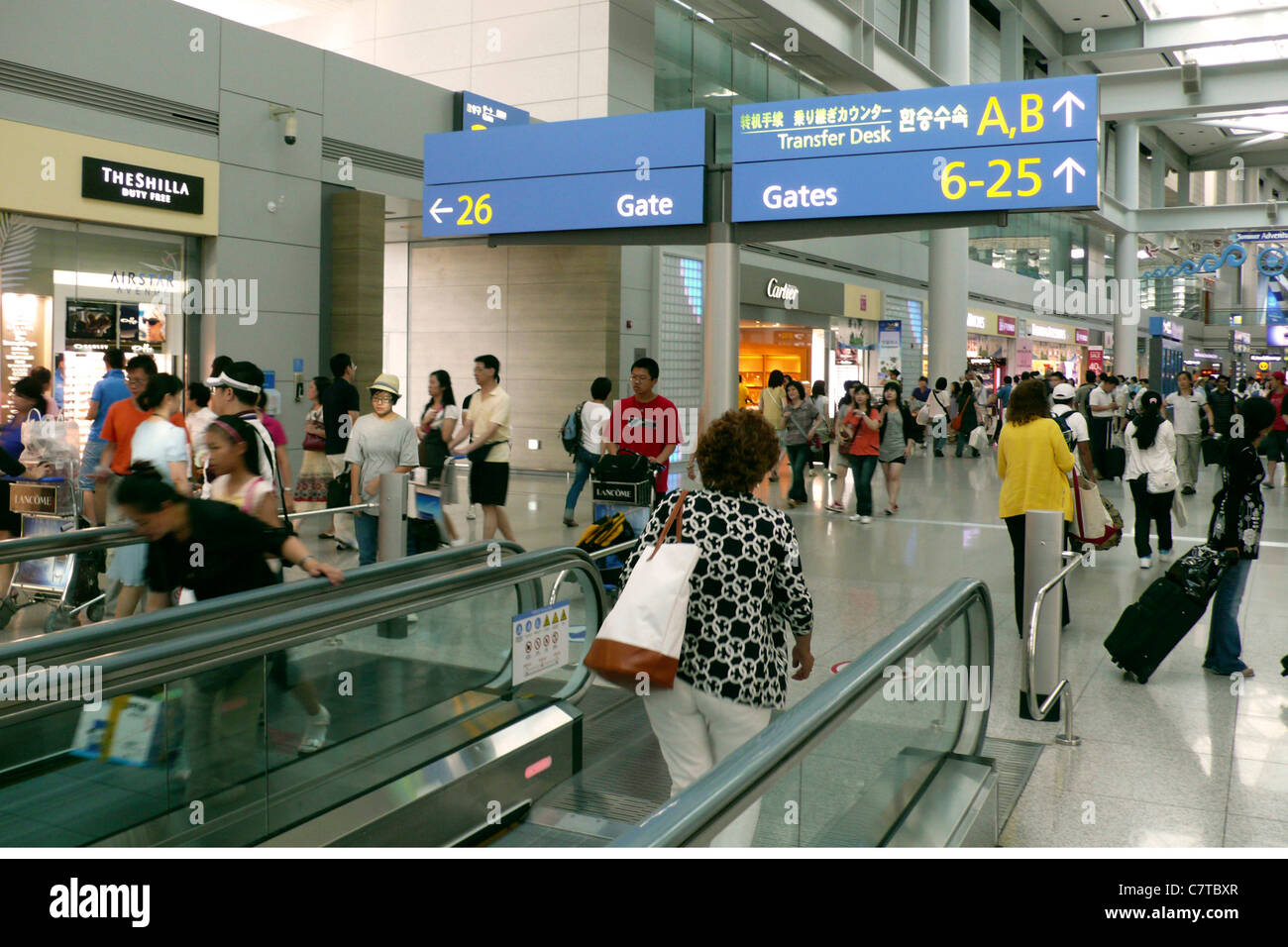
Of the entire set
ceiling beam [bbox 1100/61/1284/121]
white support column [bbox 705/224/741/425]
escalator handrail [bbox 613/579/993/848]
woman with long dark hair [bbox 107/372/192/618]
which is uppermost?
ceiling beam [bbox 1100/61/1284/121]

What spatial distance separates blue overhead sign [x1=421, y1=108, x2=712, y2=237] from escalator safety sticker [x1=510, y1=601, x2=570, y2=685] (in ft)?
17.7

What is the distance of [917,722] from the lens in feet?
12.3

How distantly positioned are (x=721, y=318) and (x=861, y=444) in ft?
11.0

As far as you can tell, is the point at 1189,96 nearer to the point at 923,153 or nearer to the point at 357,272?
the point at 923,153

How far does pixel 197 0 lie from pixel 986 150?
51.2ft

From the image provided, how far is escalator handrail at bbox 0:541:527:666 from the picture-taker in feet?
9.62

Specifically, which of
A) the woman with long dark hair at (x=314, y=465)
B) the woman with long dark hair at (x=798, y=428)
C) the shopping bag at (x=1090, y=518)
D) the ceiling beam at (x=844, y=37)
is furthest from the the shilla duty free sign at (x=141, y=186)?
the shopping bag at (x=1090, y=518)

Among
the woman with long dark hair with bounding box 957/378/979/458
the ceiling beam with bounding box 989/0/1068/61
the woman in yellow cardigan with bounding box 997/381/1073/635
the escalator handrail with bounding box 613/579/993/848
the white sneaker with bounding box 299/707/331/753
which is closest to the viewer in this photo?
the escalator handrail with bounding box 613/579/993/848

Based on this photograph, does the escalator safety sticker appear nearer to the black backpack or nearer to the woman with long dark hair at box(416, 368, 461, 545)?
the woman with long dark hair at box(416, 368, 461, 545)

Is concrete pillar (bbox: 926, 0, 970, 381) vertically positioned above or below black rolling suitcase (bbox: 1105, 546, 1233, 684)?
above

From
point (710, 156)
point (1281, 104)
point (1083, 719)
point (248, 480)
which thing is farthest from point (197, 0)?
point (1281, 104)

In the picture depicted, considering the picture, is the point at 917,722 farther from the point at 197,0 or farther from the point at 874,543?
the point at 197,0

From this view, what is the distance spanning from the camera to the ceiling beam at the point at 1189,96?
22562 mm

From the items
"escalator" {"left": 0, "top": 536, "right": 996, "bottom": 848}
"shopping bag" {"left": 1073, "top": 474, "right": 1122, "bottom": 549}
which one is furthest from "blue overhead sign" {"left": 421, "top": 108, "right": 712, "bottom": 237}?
"escalator" {"left": 0, "top": 536, "right": 996, "bottom": 848}
